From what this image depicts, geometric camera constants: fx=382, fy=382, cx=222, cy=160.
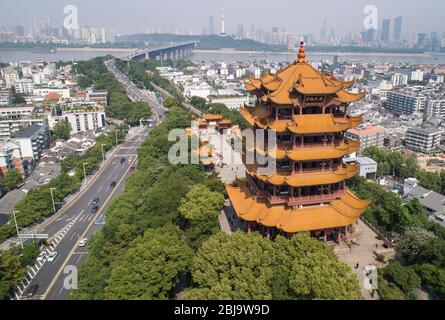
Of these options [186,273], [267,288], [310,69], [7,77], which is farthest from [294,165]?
[7,77]

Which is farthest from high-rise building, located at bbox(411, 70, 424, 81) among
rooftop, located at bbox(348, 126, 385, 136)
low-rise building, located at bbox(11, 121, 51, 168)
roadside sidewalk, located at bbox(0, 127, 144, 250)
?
low-rise building, located at bbox(11, 121, 51, 168)

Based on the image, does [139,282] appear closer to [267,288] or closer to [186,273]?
[186,273]

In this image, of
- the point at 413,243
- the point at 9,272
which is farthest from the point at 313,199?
the point at 9,272

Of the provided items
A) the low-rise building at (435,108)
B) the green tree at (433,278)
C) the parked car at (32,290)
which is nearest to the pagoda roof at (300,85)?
the green tree at (433,278)

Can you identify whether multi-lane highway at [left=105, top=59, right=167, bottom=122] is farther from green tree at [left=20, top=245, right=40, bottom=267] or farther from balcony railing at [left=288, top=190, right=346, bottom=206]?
balcony railing at [left=288, top=190, right=346, bottom=206]
